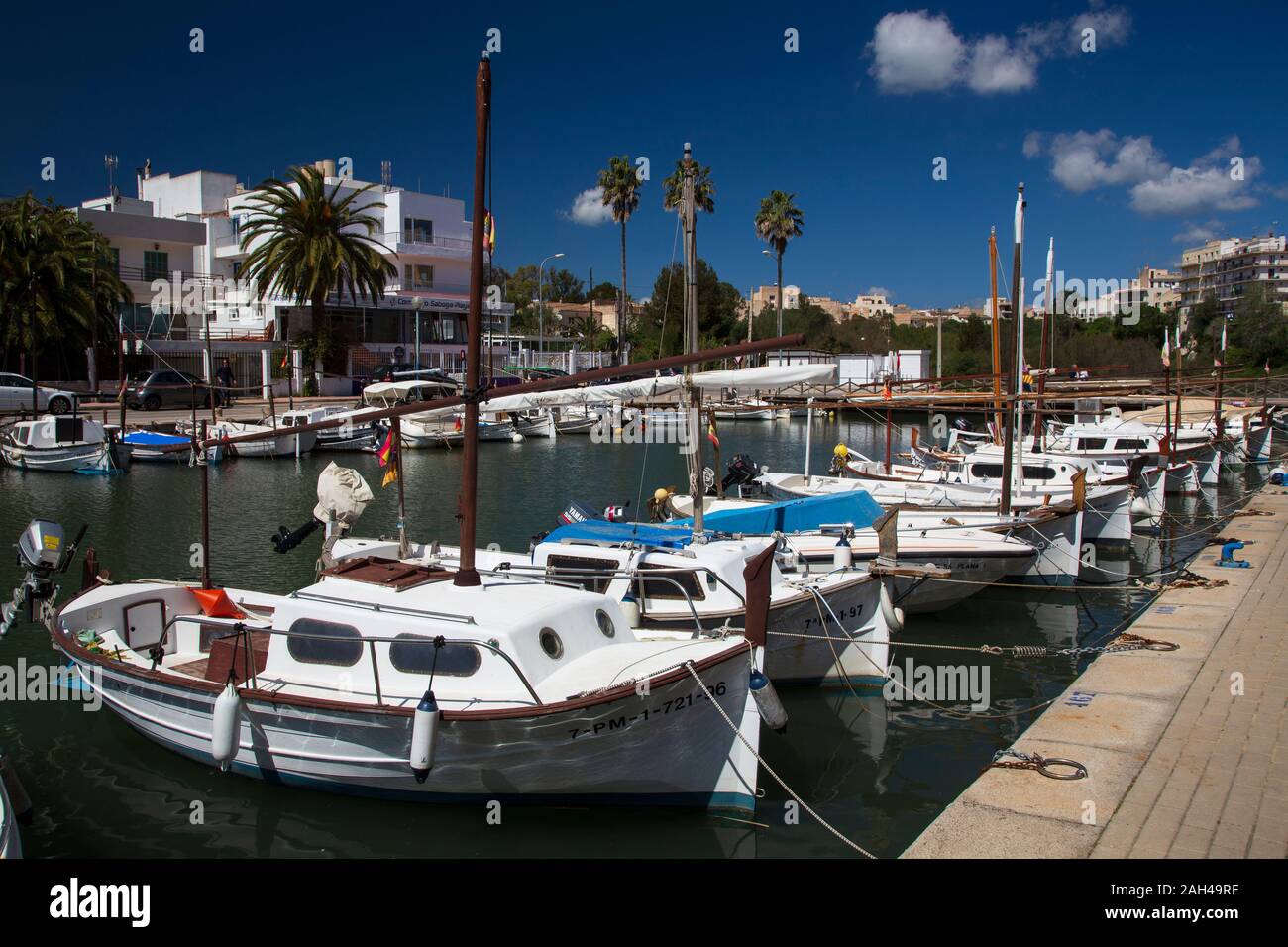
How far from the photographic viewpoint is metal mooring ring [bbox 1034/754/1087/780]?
396 inches

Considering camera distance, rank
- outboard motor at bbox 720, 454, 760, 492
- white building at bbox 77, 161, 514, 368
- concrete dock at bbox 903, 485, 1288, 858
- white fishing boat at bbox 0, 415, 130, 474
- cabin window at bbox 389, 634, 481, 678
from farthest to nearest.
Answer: white building at bbox 77, 161, 514, 368
white fishing boat at bbox 0, 415, 130, 474
outboard motor at bbox 720, 454, 760, 492
cabin window at bbox 389, 634, 481, 678
concrete dock at bbox 903, 485, 1288, 858

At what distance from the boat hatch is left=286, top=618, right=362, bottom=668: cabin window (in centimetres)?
79

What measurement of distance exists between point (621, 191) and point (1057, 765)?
70359 mm

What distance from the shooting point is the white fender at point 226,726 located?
419 inches

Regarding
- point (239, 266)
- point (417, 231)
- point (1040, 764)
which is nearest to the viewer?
Answer: point (1040, 764)

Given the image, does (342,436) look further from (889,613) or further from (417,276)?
(889,613)

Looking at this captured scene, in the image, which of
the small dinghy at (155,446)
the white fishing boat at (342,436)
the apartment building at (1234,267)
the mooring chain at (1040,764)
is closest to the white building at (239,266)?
the white fishing boat at (342,436)

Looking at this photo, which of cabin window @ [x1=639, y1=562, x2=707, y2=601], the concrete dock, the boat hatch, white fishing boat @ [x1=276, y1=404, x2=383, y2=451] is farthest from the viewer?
white fishing boat @ [x1=276, y1=404, x2=383, y2=451]

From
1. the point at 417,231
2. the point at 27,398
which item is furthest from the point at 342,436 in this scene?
the point at 417,231

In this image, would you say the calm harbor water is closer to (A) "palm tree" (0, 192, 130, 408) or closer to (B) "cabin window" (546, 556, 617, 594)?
(B) "cabin window" (546, 556, 617, 594)

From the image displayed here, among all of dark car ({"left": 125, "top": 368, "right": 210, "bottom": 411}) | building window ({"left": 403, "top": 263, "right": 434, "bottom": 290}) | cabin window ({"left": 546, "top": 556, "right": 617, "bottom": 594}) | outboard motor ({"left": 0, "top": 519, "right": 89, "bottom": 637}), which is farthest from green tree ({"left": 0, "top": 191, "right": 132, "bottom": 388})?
cabin window ({"left": 546, "top": 556, "right": 617, "bottom": 594})

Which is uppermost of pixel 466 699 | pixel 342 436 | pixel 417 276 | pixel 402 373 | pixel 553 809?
pixel 417 276

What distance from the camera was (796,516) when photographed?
68.6ft
